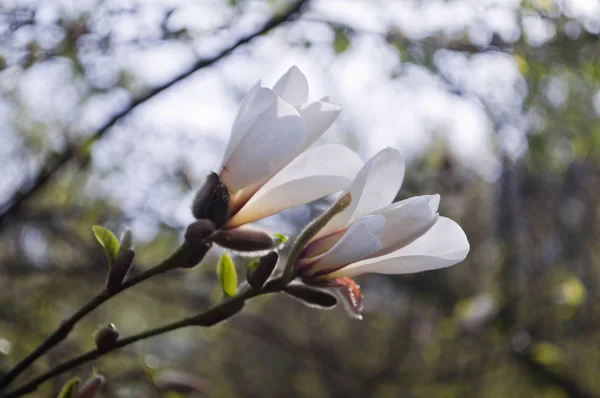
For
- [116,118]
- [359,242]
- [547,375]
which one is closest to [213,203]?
[359,242]

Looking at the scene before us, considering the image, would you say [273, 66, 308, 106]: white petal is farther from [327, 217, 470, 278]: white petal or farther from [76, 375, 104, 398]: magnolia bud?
[76, 375, 104, 398]: magnolia bud

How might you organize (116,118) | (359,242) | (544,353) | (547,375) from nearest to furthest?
(359,242), (116,118), (544,353), (547,375)

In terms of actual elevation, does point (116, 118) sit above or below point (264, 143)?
below

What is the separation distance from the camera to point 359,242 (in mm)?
512

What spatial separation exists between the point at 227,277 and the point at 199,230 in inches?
3.0

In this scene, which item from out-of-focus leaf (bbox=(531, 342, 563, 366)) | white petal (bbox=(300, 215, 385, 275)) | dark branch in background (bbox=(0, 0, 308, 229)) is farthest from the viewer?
out-of-focus leaf (bbox=(531, 342, 563, 366))

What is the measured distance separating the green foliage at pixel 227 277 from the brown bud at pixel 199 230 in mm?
67

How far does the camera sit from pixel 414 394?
384 cm

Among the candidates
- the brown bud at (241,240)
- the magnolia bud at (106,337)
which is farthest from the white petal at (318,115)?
the magnolia bud at (106,337)

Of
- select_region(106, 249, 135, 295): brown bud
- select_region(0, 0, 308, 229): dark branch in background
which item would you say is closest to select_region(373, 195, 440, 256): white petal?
select_region(106, 249, 135, 295): brown bud

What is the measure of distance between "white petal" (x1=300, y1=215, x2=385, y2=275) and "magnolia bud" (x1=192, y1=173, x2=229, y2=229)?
0.10m

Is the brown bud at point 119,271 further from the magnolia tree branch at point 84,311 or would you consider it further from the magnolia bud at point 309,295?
the magnolia bud at point 309,295

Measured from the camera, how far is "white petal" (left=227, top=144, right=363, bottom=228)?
57 cm

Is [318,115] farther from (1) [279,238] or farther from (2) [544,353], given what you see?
(2) [544,353]
